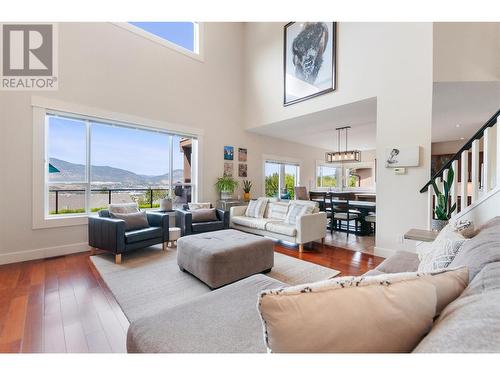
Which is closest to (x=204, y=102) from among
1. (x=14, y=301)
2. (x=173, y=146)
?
(x=173, y=146)

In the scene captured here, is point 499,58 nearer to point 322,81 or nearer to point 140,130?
point 322,81

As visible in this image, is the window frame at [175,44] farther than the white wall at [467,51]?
Yes

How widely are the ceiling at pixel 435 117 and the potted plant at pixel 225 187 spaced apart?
1.58 metres

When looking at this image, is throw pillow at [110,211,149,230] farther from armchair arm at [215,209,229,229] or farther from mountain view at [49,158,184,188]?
armchair arm at [215,209,229,229]

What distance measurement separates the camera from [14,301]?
214cm

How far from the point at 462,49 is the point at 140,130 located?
18.5 feet

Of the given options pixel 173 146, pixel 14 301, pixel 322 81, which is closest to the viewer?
pixel 14 301

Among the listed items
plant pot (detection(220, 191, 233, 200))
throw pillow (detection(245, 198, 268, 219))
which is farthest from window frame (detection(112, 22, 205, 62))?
throw pillow (detection(245, 198, 268, 219))

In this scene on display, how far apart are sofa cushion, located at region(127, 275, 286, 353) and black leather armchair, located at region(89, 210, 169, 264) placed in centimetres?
236

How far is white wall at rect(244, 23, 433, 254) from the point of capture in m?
3.17

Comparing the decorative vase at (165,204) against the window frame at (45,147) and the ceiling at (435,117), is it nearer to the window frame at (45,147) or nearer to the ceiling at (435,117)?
the window frame at (45,147)

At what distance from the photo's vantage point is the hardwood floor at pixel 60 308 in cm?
→ 161

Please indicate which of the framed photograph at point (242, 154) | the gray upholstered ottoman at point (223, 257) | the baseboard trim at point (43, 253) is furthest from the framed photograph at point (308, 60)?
the baseboard trim at point (43, 253)

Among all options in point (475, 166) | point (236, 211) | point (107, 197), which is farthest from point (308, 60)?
point (107, 197)
